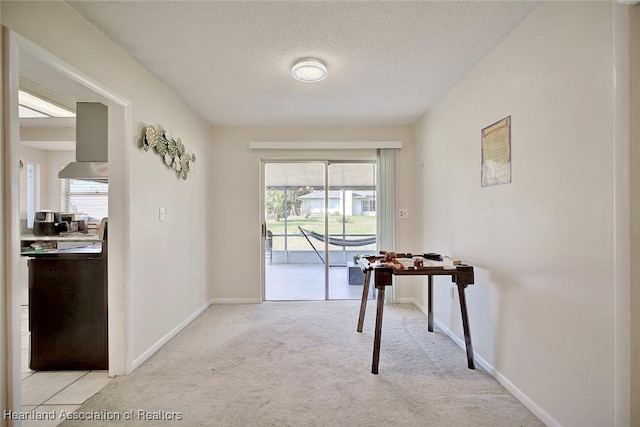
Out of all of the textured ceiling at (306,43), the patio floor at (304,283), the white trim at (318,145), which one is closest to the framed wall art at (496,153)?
the textured ceiling at (306,43)

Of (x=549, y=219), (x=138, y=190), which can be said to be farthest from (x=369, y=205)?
(x=138, y=190)

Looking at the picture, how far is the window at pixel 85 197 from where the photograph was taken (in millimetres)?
5176

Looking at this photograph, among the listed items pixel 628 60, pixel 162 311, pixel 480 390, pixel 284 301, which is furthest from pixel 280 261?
pixel 628 60

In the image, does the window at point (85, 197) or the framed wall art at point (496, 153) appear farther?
the window at point (85, 197)

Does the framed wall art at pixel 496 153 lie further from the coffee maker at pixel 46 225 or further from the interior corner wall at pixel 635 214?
the coffee maker at pixel 46 225

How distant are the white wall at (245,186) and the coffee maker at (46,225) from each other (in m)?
1.94

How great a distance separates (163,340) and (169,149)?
1702mm

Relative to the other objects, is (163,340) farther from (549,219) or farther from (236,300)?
(549,219)

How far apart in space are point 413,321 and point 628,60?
9.01 ft

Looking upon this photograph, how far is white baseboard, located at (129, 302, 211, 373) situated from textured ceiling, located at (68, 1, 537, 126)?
226 centimetres

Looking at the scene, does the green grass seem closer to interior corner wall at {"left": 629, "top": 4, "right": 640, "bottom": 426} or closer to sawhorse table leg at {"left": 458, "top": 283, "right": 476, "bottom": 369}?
sawhorse table leg at {"left": 458, "top": 283, "right": 476, "bottom": 369}

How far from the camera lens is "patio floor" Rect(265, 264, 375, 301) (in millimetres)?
4246

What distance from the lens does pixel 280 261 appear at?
446 centimetres

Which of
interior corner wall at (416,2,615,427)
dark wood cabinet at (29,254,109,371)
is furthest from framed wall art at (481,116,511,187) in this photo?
dark wood cabinet at (29,254,109,371)
